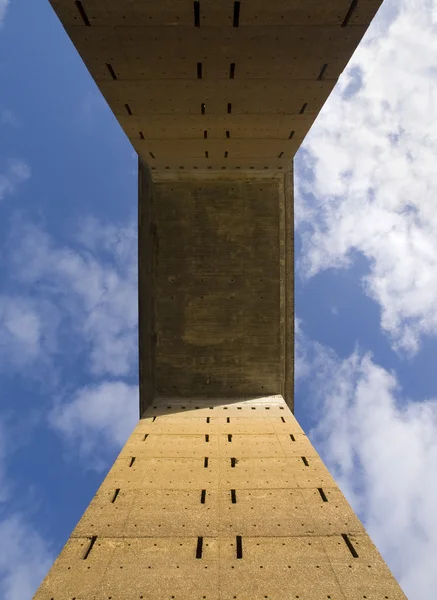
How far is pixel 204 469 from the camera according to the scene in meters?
9.70

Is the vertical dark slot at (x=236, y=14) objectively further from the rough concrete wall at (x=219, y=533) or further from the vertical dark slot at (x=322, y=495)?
the vertical dark slot at (x=322, y=495)

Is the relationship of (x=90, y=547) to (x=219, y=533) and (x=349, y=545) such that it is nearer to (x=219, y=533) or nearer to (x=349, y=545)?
(x=219, y=533)

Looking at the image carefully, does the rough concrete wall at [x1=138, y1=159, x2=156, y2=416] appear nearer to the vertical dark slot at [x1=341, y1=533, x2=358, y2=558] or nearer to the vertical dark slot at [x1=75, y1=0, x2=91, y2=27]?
the vertical dark slot at [x1=75, y1=0, x2=91, y2=27]

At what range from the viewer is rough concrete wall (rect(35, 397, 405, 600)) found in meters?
6.20

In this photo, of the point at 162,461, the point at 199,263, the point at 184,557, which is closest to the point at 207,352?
the point at 199,263

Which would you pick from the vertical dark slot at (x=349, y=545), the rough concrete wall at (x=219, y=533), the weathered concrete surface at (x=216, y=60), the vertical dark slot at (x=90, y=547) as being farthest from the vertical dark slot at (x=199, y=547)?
the weathered concrete surface at (x=216, y=60)

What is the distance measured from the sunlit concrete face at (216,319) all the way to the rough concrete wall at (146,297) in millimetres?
56

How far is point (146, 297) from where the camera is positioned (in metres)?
16.3

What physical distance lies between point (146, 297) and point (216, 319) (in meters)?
2.87

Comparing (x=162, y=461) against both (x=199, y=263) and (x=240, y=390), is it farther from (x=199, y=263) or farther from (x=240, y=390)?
(x=199, y=263)

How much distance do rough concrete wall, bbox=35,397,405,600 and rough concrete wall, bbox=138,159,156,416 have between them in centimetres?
515

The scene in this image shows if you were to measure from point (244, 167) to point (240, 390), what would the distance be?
27.7 ft

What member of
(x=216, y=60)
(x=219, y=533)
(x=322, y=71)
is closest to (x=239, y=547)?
(x=219, y=533)

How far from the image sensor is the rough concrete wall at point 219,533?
6.20 m
